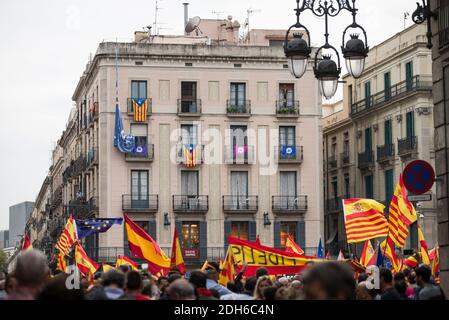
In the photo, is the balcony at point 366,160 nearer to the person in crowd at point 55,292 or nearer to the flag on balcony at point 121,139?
the flag on balcony at point 121,139

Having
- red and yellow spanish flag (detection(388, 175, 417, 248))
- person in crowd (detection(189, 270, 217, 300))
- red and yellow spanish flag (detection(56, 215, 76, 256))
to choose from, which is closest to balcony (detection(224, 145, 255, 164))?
red and yellow spanish flag (detection(56, 215, 76, 256))

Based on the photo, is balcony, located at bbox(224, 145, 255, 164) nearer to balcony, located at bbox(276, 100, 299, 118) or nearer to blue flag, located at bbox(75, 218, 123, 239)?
balcony, located at bbox(276, 100, 299, 118)

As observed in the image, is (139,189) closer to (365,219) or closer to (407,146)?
(407,146)

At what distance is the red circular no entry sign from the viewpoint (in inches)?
680

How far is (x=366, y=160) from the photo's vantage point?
205 feet

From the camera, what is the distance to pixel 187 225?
6181 centimetres

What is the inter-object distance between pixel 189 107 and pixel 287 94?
5.22 meters

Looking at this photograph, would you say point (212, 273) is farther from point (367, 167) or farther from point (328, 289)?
point (367, 167)

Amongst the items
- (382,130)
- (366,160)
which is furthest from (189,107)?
(382,130)

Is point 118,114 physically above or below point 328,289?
above

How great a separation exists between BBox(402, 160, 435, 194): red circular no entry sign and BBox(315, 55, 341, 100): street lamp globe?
3.12m

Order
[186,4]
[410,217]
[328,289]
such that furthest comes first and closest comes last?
[186,4]
[410,217]
[328,289]
